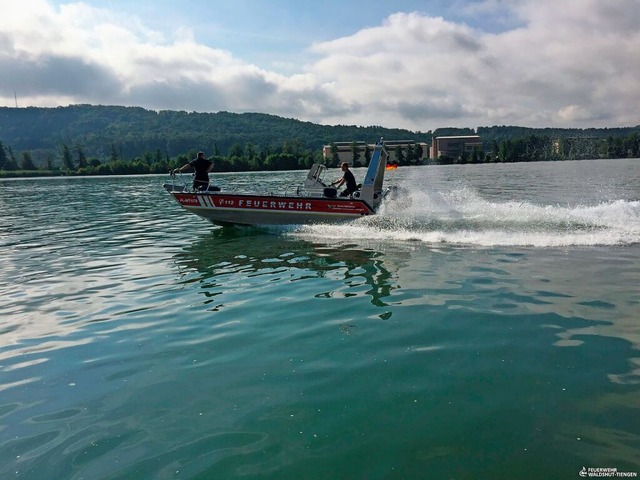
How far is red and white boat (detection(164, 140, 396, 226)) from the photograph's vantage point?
16.3 m

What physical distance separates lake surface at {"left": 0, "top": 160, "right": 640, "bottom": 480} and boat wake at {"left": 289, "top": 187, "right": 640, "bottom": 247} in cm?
55

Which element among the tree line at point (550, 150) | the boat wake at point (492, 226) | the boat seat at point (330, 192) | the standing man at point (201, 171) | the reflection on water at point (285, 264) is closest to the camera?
the reflection on water at point (285, 264)

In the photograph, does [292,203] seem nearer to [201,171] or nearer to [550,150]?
[201,171]

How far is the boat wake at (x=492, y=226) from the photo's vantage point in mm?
12188

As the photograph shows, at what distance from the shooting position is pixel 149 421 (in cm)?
454

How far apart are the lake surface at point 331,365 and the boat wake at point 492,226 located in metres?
0.55

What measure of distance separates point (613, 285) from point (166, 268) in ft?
31.0

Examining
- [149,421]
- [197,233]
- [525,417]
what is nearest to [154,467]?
[149,421]

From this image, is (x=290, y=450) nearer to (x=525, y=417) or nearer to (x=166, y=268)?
(x=525, y=417)

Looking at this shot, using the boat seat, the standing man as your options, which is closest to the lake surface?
the boat seat

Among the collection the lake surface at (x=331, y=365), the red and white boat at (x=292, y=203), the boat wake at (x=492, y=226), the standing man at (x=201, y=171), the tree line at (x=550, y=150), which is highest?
the tree line at (x=550, y=150)

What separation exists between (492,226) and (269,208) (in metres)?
7.52

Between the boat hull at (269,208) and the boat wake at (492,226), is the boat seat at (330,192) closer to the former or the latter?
the boat hull at (269,208)

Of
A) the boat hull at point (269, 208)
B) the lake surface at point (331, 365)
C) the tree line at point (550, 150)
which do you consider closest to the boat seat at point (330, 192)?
the boat hull at point (269, 208)
